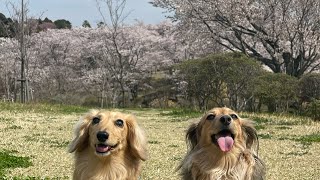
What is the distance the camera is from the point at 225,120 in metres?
5.04

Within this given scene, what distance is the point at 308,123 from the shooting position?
17453 millimetres

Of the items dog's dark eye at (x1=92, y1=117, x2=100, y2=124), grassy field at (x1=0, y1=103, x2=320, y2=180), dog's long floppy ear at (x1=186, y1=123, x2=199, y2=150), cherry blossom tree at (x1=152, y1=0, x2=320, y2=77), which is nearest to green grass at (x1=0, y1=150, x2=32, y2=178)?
grassy field at (x1=0, y1=103, x2=320, y2=180)

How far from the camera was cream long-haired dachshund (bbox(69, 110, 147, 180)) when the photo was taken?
493cm

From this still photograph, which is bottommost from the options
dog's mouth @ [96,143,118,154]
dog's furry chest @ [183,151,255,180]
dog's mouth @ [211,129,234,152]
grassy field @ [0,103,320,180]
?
grassy field @ [0,103,320,180]

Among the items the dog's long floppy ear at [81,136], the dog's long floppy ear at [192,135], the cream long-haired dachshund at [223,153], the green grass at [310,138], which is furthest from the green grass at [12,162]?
the green grass at [310,138]

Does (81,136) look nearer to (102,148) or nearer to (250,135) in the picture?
(102,148)

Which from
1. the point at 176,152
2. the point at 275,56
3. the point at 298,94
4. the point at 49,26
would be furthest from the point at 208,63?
the point at 49,26

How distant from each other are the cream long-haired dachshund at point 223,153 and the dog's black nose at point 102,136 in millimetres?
997

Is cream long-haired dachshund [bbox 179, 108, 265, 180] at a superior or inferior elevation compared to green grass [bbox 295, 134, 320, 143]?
superior

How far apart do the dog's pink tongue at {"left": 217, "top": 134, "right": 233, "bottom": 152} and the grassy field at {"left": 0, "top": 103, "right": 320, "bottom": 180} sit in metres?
0.98

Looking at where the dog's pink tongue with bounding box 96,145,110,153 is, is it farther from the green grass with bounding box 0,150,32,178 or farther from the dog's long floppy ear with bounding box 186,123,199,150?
the green grass with bounding box 0,150,32,178

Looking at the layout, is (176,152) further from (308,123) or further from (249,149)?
(308,123)

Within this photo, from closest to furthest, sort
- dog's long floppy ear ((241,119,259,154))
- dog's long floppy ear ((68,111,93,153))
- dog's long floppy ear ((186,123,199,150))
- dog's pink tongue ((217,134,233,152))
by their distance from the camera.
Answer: dog's pink tongue ((217,134,233,152)) → dog's long floppy ear ((68,111,93,153)) → dog's long floppy ear ((241,119,259,154)) → dog's long floppy ear ((186,123,199,150))

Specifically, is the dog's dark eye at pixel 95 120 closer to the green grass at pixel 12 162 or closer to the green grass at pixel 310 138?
the green grass at pixel 12 162
